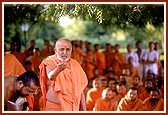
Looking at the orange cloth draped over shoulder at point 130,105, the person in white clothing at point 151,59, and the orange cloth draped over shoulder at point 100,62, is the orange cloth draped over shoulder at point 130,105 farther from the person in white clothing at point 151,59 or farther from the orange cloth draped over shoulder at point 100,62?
the orange cloth draped over shoulder at point 100,62

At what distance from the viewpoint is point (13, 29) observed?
918cm

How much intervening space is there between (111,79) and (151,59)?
62 centimetres

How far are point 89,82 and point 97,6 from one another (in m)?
0.99

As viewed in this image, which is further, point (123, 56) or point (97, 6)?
point (123, 56)

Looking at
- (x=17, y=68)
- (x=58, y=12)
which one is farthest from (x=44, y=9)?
(x=17, y=68)

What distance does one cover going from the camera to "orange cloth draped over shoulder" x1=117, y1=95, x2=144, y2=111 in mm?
9188

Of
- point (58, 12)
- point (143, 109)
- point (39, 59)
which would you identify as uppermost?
point (58, 12)

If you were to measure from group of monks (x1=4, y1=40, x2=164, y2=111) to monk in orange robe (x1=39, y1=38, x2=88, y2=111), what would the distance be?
8 centimetres

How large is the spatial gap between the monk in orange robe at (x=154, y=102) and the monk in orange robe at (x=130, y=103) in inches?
3.0

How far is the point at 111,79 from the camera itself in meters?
9.38

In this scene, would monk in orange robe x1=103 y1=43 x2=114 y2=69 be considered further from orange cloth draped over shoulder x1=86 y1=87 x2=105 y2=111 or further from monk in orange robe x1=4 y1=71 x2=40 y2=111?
monk in orange robe x1=4 y1=71 x2=40 y2=111

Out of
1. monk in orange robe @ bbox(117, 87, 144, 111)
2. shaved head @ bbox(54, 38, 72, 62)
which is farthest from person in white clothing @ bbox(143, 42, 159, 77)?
shaved head @ bbox(54, 38, 72, 62)

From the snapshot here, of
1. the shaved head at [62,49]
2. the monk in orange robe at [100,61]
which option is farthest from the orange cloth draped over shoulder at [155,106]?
the shaved head at [62,49]

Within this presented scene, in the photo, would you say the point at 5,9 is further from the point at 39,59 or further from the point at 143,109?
the point at 143,109
